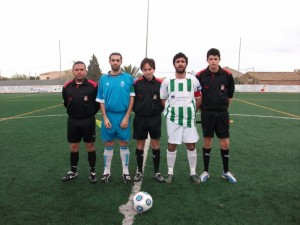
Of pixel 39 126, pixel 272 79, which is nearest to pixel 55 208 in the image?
pixel 39 126

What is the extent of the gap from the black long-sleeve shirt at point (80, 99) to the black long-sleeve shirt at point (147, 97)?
637 millimetres

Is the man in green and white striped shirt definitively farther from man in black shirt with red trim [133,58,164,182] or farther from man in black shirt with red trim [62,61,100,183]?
man in black shirt with red trim [62,61,100,183]

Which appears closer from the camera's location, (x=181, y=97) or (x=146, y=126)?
(x=181, y=97)

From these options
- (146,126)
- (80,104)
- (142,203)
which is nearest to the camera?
(142,203)

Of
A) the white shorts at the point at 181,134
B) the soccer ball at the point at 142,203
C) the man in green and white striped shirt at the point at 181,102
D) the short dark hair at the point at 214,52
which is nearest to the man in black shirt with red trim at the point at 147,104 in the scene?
the man in green and white striped shirt at the point at 181,102

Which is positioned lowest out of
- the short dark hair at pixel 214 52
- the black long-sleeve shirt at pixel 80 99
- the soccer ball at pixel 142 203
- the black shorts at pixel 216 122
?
the soccer ball at pixel 142 203

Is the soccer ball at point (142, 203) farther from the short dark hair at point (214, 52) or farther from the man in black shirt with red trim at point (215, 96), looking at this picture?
the short dark hair at point (214, 52)

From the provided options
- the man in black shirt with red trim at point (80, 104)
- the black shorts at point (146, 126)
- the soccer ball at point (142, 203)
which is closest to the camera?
the soccer ball at point (142, 203)

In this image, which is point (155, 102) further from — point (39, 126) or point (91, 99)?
point (39, 126)

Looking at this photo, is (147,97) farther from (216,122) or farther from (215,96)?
(216,122)

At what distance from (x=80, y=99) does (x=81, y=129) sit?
1.46 feet

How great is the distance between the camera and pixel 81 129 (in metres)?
4.04

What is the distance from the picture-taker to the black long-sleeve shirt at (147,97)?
4.03 metres

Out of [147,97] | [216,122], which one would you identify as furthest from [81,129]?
[216,122]
